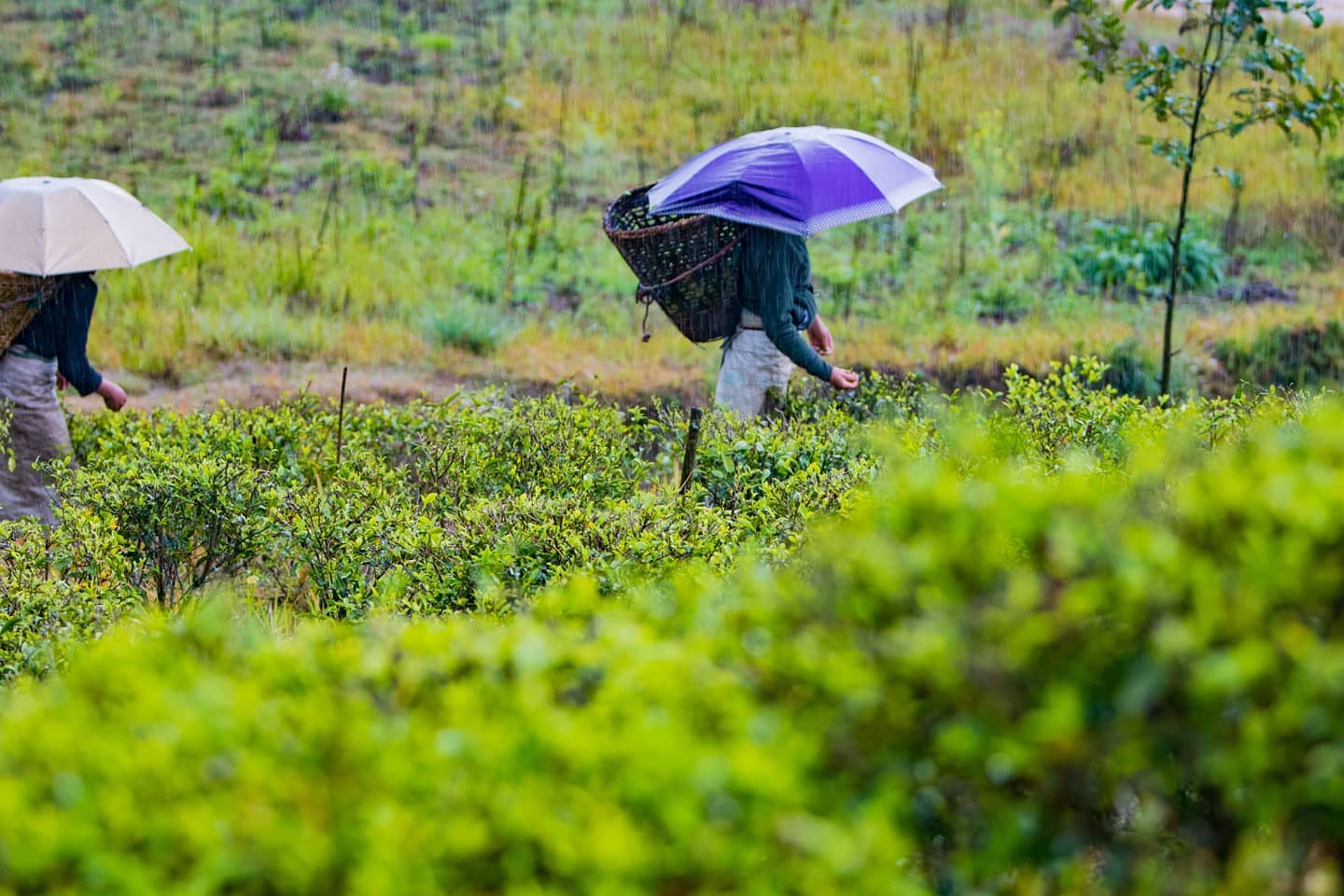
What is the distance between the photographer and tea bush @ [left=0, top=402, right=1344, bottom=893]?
1473 mm

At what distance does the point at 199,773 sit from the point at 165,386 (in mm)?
7178

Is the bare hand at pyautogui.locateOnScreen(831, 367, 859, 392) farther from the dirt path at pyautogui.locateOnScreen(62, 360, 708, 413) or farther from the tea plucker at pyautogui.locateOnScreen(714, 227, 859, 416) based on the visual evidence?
the dirt path at pyautogui.locateOnScreen(62, 360, 708, 413)

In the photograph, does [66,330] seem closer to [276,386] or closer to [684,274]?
[276,386]

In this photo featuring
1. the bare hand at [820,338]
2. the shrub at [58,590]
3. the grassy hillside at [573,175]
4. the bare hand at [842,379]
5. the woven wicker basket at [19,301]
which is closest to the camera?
the shrub at [58,590]

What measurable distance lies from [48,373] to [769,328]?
3.08 m

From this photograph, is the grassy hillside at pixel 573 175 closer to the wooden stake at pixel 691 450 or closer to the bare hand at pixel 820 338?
the bare hand at pixel 820 338

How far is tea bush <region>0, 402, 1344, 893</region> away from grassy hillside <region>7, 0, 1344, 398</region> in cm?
507

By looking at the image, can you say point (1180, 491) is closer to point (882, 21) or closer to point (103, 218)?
point (103, 218)

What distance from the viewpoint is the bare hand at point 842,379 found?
17.4 feet

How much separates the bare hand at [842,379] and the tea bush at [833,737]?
3.45 m

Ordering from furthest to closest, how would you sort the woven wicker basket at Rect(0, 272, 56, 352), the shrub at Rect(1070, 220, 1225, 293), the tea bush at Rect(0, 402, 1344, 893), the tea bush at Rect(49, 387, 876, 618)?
the shrub at Rect(1070, 220, 1225, 293) < the woven wicker basket at Rect(0, 272, 56, 352) < the tea bush at Rect(49, 387, 876, 618) < the tea bush at Rect(0, 402, 1344, 893)

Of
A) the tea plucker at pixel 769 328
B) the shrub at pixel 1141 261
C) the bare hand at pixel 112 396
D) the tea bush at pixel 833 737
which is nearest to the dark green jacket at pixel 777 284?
the tea plucker at pixel 769 328

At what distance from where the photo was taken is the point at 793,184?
5.26m

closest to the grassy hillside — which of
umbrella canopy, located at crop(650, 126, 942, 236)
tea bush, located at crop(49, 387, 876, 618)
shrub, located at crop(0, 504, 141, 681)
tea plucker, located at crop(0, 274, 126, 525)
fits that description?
tea bush, located at crop(49, 387, 876, 618)
